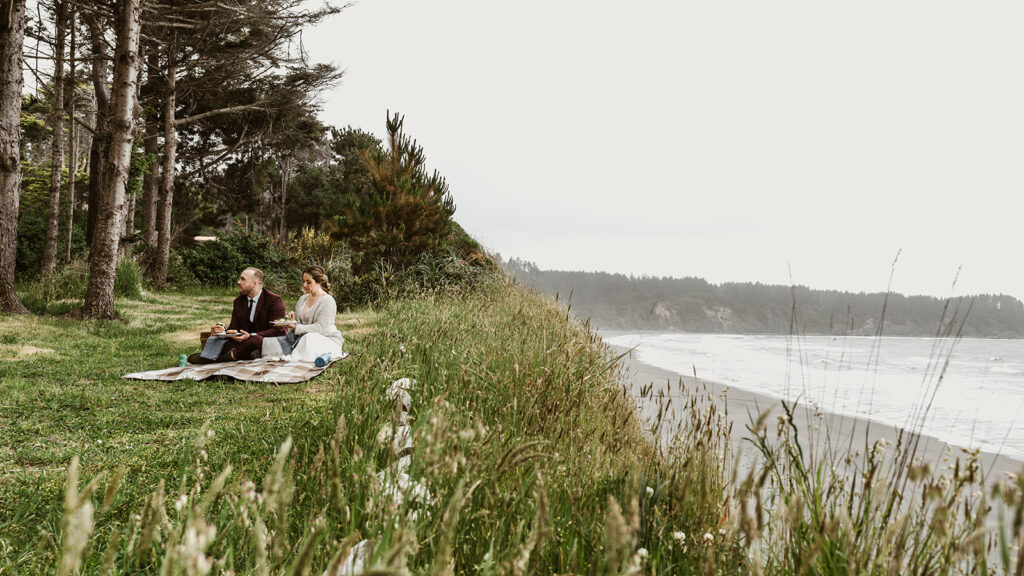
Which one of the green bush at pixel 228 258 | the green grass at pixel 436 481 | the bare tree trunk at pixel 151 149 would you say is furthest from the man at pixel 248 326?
the green bush at pixel 228 258

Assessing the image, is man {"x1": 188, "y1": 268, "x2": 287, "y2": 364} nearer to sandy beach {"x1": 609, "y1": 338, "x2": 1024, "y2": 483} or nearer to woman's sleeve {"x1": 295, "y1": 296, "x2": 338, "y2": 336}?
woman's sleeve {"x1": 295, "y1": 296, "x2": 338, "y2": 336}

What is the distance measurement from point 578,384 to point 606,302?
134 feet

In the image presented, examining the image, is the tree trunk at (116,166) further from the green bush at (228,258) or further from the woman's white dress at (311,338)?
the green bush at (228,258)

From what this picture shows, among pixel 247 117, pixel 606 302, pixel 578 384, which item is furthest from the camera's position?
pixel 606 302

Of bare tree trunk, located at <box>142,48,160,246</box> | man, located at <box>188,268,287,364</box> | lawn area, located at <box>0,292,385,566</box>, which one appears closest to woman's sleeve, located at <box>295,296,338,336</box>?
man, located at <box>188,268,287,364</box>

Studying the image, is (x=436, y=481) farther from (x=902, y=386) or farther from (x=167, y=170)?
(x=167, y=170)

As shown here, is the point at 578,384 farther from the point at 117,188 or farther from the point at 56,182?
the point at 56,182

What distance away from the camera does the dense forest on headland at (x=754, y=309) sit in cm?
3359

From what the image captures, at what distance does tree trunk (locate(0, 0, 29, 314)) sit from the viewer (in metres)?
8.46

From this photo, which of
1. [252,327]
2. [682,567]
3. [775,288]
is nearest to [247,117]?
[252,327]

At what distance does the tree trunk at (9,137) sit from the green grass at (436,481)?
2.48 meters

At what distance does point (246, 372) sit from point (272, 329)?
120cm

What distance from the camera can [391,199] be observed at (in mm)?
12250

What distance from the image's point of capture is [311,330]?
22.6 feet
